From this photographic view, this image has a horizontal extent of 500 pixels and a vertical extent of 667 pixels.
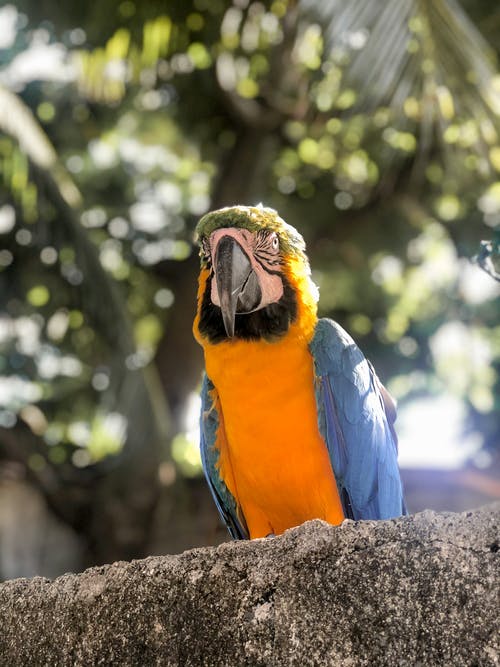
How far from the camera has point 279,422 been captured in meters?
2.54

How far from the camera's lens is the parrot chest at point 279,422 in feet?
8.37

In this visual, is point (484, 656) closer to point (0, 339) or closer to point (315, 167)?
point (0, 339)

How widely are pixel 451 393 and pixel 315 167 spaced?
9.21ft

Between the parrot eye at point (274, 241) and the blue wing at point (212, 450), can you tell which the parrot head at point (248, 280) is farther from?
the blue wing at point (212, 450)

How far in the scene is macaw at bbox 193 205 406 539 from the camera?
8.23 feet

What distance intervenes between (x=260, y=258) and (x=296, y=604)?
1.50 meters

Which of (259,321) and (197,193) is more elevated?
(197,193)

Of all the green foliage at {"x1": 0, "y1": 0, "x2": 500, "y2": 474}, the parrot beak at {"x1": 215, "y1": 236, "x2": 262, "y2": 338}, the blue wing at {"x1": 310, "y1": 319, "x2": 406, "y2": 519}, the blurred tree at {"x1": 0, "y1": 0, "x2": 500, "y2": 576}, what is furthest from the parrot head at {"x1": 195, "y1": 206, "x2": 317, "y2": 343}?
the green foliage at {"x1": 0, "y1": 0, "x2": 500, "y2": 474}

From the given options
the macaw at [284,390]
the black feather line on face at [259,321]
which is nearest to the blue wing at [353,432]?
the macaw at [284,390]

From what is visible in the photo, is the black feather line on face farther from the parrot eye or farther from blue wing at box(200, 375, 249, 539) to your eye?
blue wing at box(200, 375, 249, 539)

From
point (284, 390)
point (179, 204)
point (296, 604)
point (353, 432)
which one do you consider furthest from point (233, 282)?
point (179, 204)

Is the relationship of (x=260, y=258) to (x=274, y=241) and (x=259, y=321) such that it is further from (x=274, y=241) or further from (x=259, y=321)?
(x=259, y=321)

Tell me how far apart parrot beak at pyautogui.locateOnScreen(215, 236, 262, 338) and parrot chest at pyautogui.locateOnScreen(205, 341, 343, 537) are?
13cm

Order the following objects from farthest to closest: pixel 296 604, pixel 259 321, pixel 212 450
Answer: pixel 212 450, pixel 259 321, pixel 296 604
